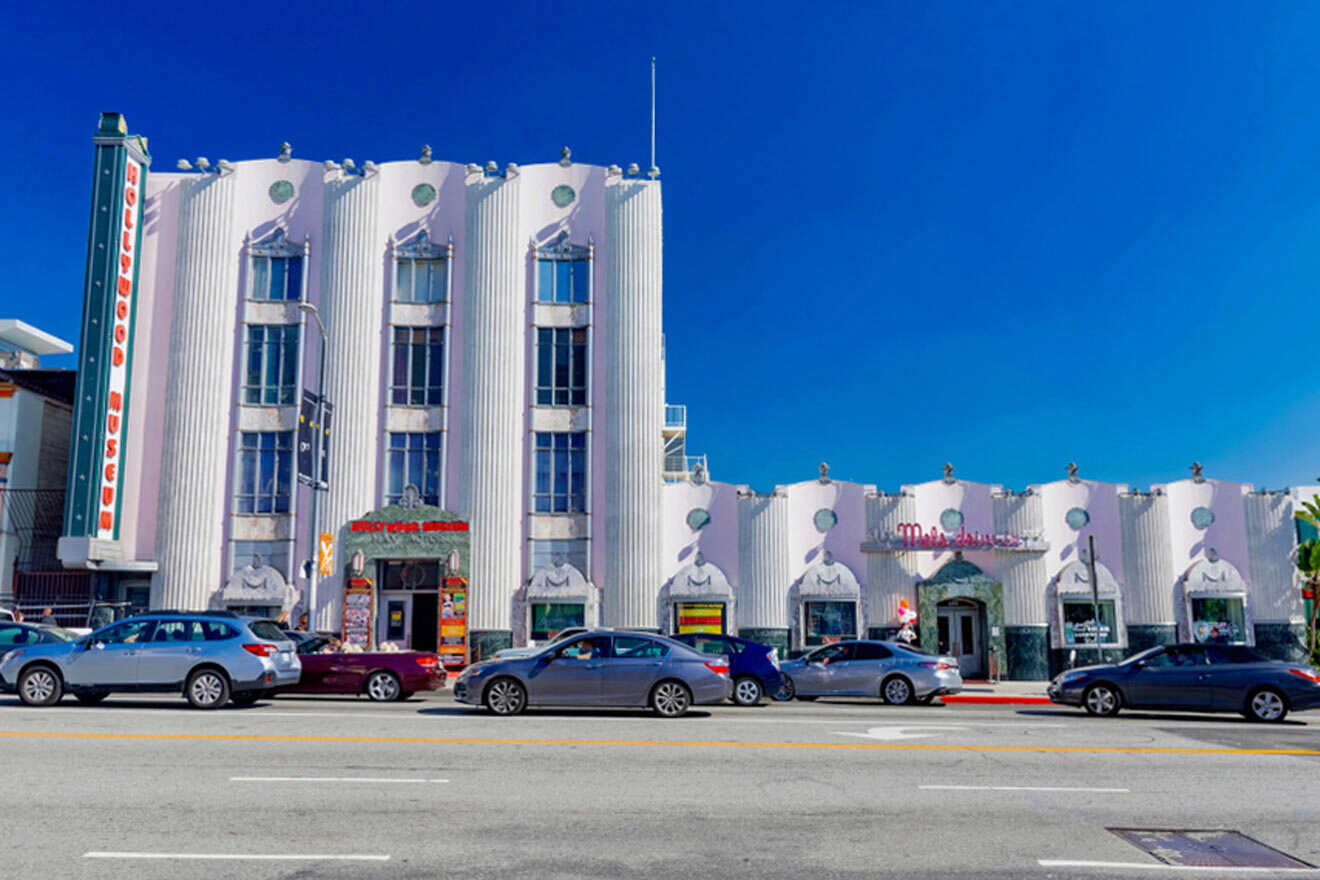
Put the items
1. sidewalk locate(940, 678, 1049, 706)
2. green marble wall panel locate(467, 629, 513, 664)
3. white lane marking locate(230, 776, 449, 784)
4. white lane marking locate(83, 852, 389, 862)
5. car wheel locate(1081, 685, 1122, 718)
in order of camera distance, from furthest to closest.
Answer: green marble wall panel locate(467, 629, 513, 664)
sidewalk locate(940, 678, 1049, 706)
car wheel locate(1081, 685, 1122, 718)
white lane marking locate(230, 776, 449, 784)
white lane marking locate(83, 852, 389, 862)

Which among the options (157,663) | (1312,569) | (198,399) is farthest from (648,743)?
(1312,569)

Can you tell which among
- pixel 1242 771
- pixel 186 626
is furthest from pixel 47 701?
pixel 1242 771

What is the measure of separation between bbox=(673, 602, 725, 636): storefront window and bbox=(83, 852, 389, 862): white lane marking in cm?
2321

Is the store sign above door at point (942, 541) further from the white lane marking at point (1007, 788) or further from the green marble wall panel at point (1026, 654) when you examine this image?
the white lane marking at point (1007, 788)

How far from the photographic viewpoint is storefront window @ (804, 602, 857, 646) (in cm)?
2962

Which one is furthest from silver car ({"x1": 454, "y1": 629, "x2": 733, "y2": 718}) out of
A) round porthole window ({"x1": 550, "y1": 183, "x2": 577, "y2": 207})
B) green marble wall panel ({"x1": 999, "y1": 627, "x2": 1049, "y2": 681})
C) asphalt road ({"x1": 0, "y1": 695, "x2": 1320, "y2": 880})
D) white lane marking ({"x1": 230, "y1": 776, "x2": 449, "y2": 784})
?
round porthole window ({"x1": 550, "y1": 183, "x2": 577, "y2": 207})

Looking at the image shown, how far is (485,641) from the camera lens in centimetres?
2981

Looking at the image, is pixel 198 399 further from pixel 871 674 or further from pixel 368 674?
pixel 871 674

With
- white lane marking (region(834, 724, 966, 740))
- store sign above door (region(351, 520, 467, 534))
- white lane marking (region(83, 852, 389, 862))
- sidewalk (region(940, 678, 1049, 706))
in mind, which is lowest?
sidewalk (region(940, 678, 1049, 706))

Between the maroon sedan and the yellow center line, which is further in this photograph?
the maroon sedan

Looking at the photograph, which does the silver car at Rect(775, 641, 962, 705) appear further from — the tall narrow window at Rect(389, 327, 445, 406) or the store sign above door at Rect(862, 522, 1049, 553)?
the tall narrow window at Rect(389, 327, 445, 406)

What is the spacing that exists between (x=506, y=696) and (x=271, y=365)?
762 inches

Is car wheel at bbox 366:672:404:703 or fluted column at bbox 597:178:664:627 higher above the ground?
fluted column at bbox 597:178:664:627

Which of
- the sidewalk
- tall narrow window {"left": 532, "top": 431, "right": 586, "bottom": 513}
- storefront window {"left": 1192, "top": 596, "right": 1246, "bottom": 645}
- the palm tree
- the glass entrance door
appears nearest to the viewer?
the sidewalk
